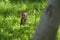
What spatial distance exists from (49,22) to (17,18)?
266 cm

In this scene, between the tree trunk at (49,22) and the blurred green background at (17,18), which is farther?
the blurred green background at (17,18)

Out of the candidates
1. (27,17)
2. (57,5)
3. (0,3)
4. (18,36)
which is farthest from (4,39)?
(57,5)

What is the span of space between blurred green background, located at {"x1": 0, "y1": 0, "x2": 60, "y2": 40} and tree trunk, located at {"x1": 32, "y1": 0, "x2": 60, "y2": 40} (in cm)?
184

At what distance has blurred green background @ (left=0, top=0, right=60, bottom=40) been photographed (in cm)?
481

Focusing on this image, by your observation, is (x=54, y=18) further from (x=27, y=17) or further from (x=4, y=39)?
(x=27, y=17)

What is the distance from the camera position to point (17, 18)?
5406 millimetres

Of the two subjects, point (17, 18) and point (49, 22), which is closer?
point (49, 22)

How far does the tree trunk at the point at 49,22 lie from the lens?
2.68 metres

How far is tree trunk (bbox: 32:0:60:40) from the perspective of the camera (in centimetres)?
268

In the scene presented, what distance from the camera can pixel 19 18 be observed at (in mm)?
5422

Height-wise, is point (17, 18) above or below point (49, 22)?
below

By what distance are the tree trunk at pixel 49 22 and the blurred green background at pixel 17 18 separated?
1.84 m

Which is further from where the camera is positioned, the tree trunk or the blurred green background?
the blurred green background

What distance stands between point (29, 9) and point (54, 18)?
3.15 meters
